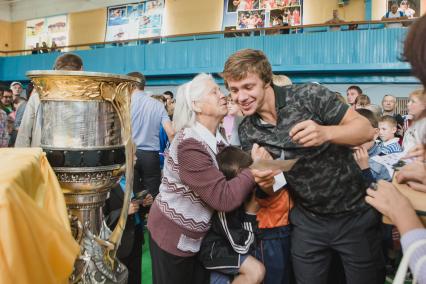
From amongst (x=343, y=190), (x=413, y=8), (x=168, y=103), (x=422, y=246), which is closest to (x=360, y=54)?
(x=413, y=8)

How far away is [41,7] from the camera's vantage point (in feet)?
56.4

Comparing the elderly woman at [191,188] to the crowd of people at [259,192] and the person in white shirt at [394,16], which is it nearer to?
the crowd of people at [259,192]

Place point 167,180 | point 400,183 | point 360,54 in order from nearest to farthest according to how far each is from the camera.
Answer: point 400,183, point 167,180, point 360,54

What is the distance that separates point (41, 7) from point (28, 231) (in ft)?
62.2

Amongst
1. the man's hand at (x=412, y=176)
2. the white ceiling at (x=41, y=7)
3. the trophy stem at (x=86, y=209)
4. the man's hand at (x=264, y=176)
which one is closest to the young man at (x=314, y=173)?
the man's hand at (x=264, y=176)

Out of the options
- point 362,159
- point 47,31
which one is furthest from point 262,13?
point 362,159

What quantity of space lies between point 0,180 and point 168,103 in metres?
6.81

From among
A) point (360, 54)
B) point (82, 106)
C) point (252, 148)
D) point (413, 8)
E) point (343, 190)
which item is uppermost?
point (413, 8)

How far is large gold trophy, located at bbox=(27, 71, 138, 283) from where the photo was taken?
36.6 inches

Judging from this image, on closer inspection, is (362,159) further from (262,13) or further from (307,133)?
(262,13)

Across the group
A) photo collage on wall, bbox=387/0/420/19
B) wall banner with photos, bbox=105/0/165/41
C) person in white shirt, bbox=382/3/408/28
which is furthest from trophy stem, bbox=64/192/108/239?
wall banner with photos, bbox=105/0/165/41

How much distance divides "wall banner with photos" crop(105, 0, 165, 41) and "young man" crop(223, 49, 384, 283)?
43.3ft

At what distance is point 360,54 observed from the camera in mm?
9516

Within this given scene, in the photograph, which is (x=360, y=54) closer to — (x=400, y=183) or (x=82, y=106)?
(x=400, y=183)
